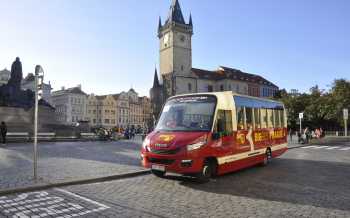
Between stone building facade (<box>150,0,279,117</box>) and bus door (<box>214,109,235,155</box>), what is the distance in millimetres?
85569

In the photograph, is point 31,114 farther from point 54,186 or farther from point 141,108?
point 141,108

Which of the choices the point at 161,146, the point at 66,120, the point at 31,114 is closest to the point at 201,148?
the point at 161,146

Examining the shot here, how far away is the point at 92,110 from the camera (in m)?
122

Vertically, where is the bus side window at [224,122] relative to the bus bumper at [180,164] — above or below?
above

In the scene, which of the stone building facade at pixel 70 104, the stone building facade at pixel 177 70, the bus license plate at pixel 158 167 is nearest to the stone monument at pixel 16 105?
the bus license plate at pixel 158 167

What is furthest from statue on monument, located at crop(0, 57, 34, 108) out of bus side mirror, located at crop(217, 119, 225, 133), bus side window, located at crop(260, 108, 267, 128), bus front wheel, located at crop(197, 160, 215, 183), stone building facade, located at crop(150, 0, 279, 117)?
stone building facade, located at crop(150, 0, 279, 117)

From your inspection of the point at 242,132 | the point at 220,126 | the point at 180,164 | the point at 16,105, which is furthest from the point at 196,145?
the point at 16,105

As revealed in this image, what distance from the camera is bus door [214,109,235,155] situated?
10477mm

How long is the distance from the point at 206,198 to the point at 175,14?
9923 centimetres

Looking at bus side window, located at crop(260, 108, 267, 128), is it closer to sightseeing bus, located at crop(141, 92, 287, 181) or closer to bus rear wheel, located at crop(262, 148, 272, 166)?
sightseeing bus, located at crop(141, 92, 287, 181)

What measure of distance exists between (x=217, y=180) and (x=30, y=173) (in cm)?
618

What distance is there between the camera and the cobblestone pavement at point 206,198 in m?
6.65

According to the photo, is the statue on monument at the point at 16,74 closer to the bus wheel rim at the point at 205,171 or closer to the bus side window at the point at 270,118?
the bus side window at the point at 270,118

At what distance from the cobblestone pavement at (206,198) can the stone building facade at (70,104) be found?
360 feet
